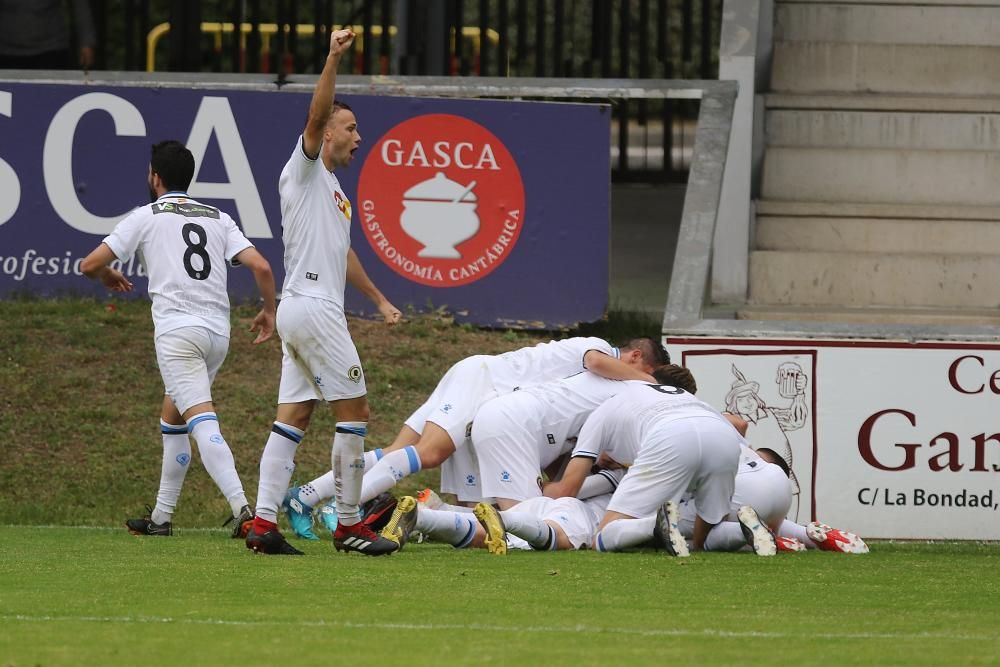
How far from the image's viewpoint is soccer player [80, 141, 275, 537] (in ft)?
29.4

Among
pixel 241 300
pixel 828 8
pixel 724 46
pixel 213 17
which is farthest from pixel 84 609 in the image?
pixel 213 17

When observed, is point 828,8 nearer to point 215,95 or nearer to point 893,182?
point 893,182

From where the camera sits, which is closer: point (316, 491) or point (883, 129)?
point (316, 491)

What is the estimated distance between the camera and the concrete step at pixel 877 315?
12.5 meters

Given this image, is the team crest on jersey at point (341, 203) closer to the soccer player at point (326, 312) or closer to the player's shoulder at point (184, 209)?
the soccer player at point (326, 312)

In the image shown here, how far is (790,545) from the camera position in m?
9.31

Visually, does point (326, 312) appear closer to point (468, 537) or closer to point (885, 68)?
point (468, 537)

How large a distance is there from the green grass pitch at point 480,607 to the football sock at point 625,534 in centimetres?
9

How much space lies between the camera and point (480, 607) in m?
6.77

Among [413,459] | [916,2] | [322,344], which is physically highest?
[916,2]

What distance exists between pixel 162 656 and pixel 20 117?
29.3ft

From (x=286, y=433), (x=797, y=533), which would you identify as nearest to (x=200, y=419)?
(x=286, y=433)

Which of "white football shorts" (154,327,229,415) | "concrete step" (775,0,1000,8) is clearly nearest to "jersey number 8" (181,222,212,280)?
"white football shorts" (154,327,229,415)

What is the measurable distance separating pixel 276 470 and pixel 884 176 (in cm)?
705
